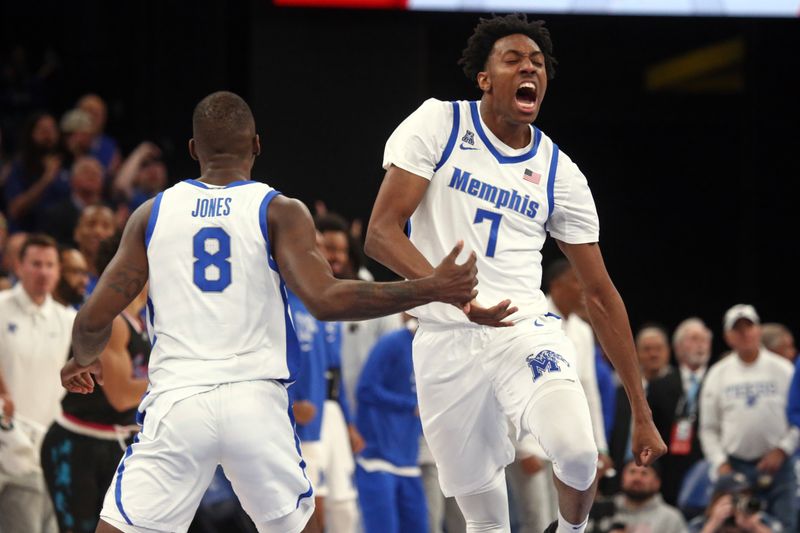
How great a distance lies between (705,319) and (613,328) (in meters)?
11.3

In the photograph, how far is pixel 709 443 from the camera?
11664 millimetres

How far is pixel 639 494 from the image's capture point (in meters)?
10.4

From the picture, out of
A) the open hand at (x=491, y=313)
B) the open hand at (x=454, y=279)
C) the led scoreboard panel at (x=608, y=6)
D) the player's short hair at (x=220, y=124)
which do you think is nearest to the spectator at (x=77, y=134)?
the led scoreboard panel at (x=608, y=6)

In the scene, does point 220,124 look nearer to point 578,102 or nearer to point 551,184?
point 551,184

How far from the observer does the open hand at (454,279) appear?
4.67 metres

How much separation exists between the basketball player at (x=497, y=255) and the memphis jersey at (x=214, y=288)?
25.9 inches

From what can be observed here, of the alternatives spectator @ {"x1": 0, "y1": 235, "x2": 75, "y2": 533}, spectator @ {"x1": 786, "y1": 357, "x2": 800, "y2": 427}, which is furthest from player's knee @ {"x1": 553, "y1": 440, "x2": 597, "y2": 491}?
spectator @ {"x1": 786, "y1": 357, "x2": 800, "y2": 427}

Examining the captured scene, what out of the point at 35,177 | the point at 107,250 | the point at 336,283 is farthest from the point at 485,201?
the point at 35,177

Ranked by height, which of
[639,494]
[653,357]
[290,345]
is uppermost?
[290,345]

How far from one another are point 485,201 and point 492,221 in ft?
0.29

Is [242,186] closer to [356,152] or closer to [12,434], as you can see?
[12,434]

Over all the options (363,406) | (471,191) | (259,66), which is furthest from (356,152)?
(471,191)

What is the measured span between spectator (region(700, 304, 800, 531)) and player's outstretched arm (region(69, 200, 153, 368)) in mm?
7128

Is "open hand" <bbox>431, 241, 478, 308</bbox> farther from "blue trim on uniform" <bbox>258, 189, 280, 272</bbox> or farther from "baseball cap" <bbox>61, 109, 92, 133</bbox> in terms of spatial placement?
"baseball cap" <bbox>61, 109, 92, 133</bbox>
